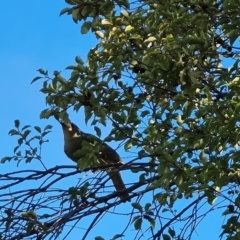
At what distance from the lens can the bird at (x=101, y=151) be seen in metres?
5.73

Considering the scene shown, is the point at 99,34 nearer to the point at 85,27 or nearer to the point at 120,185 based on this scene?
the point at 85,27

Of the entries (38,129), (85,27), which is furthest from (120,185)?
(85,27)

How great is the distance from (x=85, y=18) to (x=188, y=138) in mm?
1165

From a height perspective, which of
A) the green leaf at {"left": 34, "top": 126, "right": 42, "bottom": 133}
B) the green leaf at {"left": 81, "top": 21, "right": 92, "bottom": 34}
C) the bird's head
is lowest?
the green leaf at {"left": 34, "top": 126, "right": 42, "bottom": 133}

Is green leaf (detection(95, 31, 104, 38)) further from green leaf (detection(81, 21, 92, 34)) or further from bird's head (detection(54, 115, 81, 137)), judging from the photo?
bird's head (detection(54, 115, 81, 137))

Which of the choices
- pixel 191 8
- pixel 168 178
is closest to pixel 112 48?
pixel 191 8

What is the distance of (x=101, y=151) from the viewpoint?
19.7 ft

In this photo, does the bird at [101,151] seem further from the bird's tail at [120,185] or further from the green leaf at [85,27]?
the green leaf at [85,27]

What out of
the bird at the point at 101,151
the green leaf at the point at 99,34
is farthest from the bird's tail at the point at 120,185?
the green leaf at the point at 99,34

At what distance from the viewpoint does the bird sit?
573 cm

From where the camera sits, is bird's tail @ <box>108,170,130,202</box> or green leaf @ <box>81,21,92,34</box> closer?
bird's tail @ <box>108,170,130,202</box>

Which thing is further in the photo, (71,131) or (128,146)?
(71,131)

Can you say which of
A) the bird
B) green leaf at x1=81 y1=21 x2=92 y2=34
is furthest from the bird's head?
green leaf at x1=81 y1=21 x2=92 y2=34

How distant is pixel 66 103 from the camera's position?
571 cm
